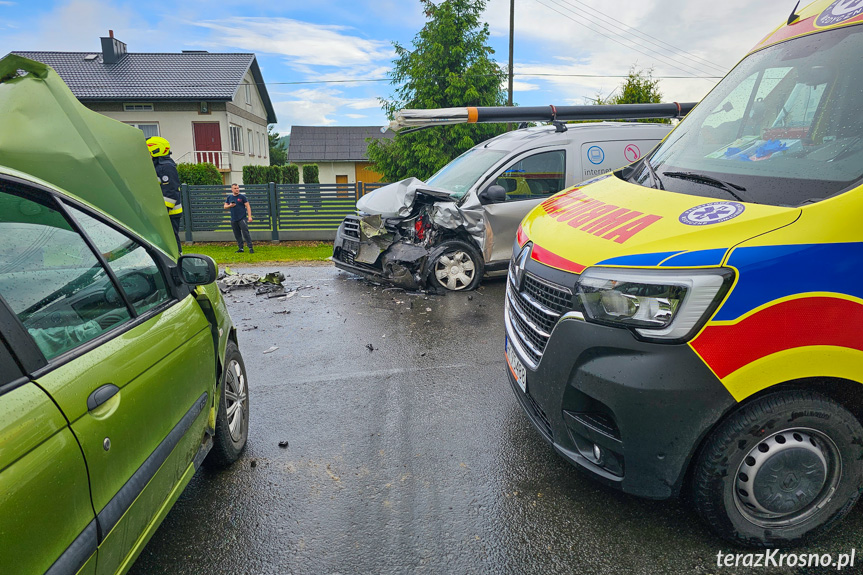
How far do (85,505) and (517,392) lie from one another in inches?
84.9

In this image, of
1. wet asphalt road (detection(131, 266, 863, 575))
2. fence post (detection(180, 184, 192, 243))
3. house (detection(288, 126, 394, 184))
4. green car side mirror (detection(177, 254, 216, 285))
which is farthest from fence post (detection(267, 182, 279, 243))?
house (detection(288, 126, 394, 184))

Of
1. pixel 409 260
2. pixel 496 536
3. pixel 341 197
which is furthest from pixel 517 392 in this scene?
pixel 341 197

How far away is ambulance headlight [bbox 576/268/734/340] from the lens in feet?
7.14

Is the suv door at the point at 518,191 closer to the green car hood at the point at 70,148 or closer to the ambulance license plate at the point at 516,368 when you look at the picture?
the ambulance license plate at the point at 516,368

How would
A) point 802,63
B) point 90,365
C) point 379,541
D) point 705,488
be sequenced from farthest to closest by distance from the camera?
point 802,63 → point 379,541 → point 705,488 → point 90,365

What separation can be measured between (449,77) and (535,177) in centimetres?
1308

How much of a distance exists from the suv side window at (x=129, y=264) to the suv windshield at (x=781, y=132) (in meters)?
2.63

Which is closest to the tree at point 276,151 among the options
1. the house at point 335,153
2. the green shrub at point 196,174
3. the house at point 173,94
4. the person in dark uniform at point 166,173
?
the house at point 335,153

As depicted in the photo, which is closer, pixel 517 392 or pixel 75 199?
pixel 75 199

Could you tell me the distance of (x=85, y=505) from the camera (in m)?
1.65

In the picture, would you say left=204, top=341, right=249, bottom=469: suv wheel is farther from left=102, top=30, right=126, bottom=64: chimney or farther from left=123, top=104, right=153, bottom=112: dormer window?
left=102, top=30, right=126, bottom=64: chimney

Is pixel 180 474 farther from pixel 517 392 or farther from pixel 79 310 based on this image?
pixel 517 392

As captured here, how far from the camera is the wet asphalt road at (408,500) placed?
2.52m

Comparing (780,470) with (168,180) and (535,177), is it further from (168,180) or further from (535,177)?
(168,180)
